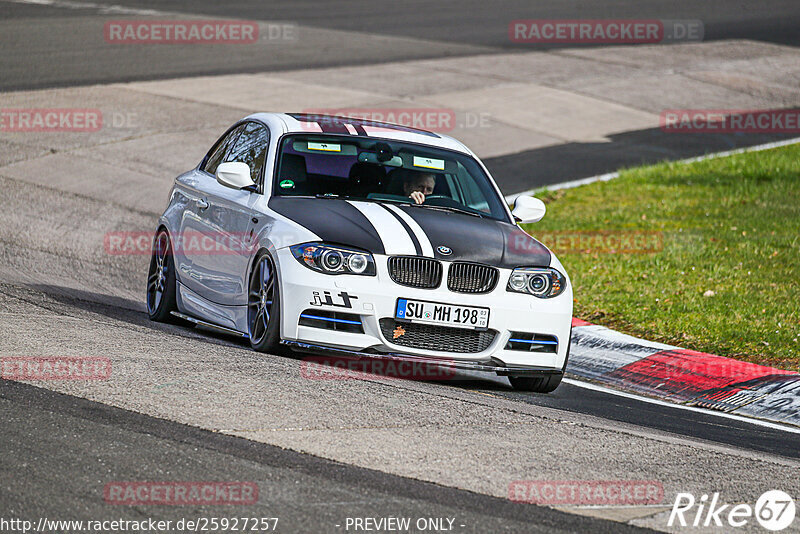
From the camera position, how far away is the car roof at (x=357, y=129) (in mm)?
9156

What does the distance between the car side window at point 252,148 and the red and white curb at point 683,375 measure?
289 cm

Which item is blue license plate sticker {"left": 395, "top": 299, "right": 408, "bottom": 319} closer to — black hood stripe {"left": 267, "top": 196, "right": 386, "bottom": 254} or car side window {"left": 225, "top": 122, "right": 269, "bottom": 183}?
black hood stripe {"left": 267, "top": 196, "right": 386, "bottom": 254}

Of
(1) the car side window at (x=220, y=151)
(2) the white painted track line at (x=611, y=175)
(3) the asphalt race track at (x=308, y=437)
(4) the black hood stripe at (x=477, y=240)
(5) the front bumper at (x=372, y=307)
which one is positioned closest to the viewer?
(3) the asphalt race track at (x=308, y=437)

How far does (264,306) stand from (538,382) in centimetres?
190

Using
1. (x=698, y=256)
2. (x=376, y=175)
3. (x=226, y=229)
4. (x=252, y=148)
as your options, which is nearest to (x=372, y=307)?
(x=376, y=175)

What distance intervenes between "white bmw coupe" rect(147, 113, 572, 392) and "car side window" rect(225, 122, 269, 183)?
0.7 inches

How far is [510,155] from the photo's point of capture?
19281mm

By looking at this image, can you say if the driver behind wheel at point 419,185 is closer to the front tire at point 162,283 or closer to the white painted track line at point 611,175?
the front tire at point 162,283

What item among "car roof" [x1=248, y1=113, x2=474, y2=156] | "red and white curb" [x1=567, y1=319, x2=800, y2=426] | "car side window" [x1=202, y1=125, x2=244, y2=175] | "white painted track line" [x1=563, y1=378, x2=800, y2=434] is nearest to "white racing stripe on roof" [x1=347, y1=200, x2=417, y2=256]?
"car roof" [x1=248, y1=113, x2=474, y2=156]

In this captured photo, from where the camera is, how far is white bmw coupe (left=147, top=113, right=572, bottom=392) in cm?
767

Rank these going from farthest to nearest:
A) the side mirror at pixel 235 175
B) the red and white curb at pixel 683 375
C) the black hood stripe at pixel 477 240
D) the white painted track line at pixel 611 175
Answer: the white painted track line at pixel 611 175, the side mirror at pixel 235 175, the red and white curb at pixel 683 375, the black hood stripe at pixel 477 240

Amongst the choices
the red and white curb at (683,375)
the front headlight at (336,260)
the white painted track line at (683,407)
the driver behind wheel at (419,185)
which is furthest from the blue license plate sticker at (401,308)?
the red and white curb at (683,375)

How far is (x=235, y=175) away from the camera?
8711 millimetres

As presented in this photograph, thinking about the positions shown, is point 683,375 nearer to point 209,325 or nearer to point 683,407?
point 683,407
